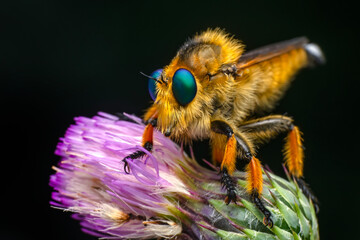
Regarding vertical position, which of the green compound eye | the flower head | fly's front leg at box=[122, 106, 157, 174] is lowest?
the flower head

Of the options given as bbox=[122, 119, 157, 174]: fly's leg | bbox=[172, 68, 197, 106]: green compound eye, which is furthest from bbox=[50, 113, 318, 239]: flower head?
bbox=[172, 68, 197, 106]: green compound eye

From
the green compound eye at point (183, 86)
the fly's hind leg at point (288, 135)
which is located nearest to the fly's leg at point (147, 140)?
the green compound eye at point (183, 86)

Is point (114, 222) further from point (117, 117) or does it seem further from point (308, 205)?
point (308, 205)

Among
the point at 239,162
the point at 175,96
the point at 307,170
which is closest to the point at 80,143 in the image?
the point at 175,96

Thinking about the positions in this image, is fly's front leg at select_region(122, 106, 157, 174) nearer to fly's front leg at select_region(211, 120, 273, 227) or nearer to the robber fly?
the robber fly

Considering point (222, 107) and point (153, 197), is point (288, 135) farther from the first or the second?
point (153, 197)

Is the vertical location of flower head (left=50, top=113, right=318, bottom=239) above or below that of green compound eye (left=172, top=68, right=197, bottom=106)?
below
